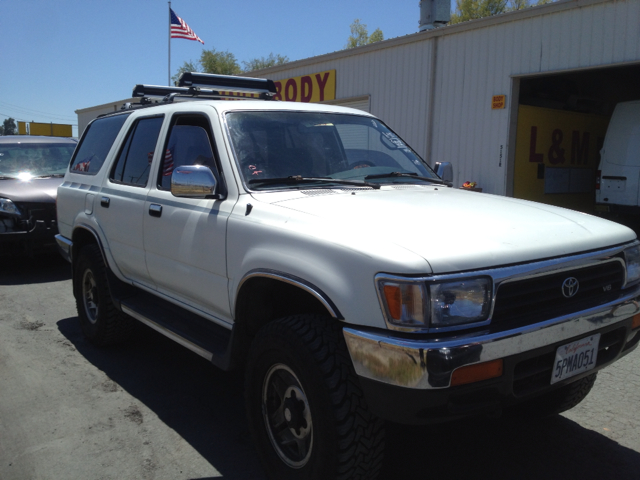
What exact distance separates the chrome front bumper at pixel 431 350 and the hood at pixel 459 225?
0.28m

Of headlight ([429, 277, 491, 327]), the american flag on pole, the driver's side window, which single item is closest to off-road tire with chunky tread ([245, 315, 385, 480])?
headlight ([429, 277, 491, 327])

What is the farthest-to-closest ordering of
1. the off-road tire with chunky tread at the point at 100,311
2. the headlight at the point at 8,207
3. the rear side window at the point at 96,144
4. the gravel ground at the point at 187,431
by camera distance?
1. the headlight at the point at 8,207
2. the rear side window at the point at 96,144
3. the off-road tire with chunky tread at the point at 100,311
4. the gravel ground at the point at 187,431

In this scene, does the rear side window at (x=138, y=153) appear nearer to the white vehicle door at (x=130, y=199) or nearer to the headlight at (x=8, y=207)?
the white vehicle door at (x=130, y=199)

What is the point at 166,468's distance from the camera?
3.01m

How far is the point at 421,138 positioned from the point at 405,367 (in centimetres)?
1026

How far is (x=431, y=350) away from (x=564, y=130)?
453 inches

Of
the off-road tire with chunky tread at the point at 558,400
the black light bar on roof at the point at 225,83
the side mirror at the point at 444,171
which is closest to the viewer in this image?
the off-road tire with chunky tread at the point at 558,400

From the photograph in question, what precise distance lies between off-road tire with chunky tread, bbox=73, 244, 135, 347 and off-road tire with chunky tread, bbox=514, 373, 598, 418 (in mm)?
3113

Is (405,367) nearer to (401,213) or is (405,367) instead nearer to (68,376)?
(401,213)

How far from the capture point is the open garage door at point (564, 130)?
1108cm

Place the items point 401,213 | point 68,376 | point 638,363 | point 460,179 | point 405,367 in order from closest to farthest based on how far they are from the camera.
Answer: point 405,367, point 401,213, point 68,376, point 638,363, point 460,179

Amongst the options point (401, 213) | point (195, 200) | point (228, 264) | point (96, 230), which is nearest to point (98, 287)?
point (96, 230)

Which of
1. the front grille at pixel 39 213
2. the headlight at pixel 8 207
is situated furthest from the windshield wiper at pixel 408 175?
the headlight at pixel 8 207

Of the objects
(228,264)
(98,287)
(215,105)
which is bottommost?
(98,287)
